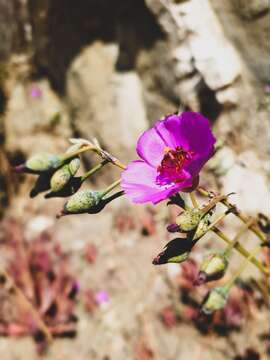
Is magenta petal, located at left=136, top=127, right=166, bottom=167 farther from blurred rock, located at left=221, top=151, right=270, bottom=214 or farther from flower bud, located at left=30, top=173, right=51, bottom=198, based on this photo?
blurred rock, located at left=221, top=151, right=270, bottom=214

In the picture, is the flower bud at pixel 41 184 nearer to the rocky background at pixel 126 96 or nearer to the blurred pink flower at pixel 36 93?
the rocky background at pixel 126 96

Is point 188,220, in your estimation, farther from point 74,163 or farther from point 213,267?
point 74,163

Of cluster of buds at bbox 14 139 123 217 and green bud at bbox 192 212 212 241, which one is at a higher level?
cluster of buds at bbox 14 139 123 217

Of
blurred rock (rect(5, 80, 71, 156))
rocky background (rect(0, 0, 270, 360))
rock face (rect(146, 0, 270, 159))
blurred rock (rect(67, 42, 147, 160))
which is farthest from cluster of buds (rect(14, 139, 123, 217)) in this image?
blurred rock (rect(5, 80, 71, 156))

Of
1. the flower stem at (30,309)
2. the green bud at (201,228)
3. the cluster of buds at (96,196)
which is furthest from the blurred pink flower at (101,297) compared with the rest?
the green bud at (201,228)

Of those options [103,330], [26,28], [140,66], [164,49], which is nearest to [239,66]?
[164,49]

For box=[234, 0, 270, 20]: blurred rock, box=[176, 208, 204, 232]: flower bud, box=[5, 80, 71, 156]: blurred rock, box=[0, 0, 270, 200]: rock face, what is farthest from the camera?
box=[5, 80, 71, 156]: blurred rock

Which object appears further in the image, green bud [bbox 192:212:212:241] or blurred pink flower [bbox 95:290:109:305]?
blurred pink flower [bbox 95:290:109:305]

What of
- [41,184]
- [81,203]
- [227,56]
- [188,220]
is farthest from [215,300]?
[227,56]
